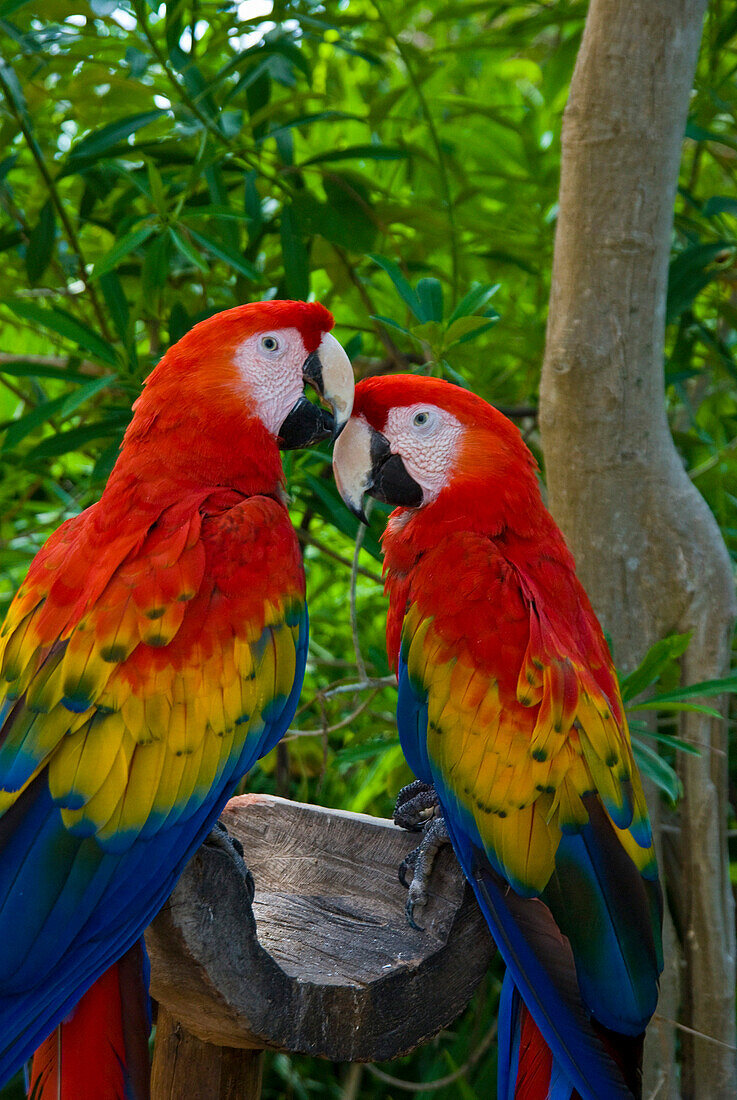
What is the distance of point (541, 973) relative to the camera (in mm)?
852

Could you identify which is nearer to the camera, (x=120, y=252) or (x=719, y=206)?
(x=120, y=252)

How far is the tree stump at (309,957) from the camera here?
830mm

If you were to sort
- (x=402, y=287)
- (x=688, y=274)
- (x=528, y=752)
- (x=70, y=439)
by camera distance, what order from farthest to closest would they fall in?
(x=688, y=274)
(x=70, y=439)
(x=402, y=287)
(x=528, y=752)

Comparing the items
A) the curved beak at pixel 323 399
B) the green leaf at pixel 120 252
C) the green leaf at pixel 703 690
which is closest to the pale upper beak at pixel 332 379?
the curved beak at pixel 323 399

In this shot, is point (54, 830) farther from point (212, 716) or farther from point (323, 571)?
point (323, 571)

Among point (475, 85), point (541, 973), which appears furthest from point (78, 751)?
point (475, 85)

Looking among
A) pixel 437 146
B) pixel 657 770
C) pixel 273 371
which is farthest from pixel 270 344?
pixel 657 770

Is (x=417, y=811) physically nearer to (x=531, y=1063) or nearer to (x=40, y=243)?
(x=531, y=1063)

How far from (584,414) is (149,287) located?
610mm

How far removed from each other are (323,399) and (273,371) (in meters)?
0.07

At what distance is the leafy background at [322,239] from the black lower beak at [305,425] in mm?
223

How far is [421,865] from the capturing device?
1006 mm

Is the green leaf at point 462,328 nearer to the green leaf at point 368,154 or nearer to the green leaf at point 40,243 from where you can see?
the green leaf at point 368,154

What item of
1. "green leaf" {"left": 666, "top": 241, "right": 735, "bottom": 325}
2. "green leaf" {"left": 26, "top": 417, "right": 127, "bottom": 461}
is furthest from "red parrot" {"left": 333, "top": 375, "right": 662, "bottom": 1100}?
"green leaf" {"left": 666, "top": 241, "right": 735, "bottom": 325}
